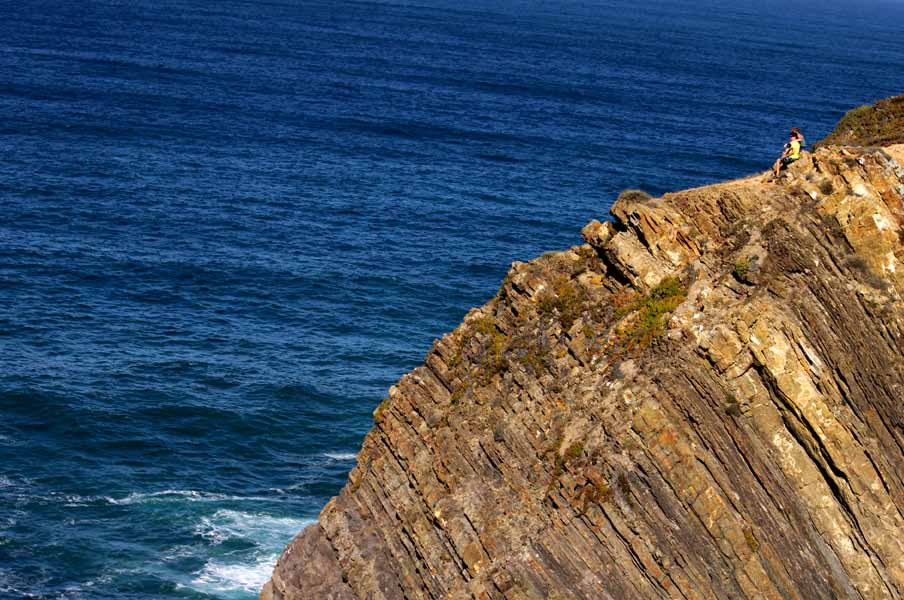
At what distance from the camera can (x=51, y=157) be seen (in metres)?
117

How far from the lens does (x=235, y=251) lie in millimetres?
95750

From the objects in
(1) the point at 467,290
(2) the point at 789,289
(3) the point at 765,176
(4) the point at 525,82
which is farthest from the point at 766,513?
(4) the point at 525,82

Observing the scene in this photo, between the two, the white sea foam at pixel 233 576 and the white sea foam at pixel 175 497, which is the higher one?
the white sea foam at pixel 175 497

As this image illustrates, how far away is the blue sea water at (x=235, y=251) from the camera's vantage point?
193 ft

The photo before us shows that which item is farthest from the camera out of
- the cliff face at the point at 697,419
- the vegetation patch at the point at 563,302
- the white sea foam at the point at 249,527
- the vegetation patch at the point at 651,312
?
the white sea foam at the point at 249,527

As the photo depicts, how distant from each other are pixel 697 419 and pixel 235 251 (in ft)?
233

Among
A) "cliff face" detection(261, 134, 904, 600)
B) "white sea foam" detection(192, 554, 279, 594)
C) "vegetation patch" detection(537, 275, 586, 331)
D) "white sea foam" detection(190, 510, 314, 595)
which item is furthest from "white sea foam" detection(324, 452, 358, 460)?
"vegetation patch" detection(537, 275, 586, 331)

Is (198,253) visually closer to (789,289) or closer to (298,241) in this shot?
(298,241)

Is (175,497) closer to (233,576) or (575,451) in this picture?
(233,576)

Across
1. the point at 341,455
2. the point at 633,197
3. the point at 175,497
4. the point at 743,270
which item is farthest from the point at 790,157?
the point at 175,497

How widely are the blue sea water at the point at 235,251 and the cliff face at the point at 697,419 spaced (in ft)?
75.9

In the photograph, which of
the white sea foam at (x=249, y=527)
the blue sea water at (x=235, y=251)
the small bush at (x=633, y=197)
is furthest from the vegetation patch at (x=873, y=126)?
the blue sea water at (x=235, y=251)

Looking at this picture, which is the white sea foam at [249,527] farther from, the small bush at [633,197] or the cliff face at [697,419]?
the small bush at [633,197]

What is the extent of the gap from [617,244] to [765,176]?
7383mm
